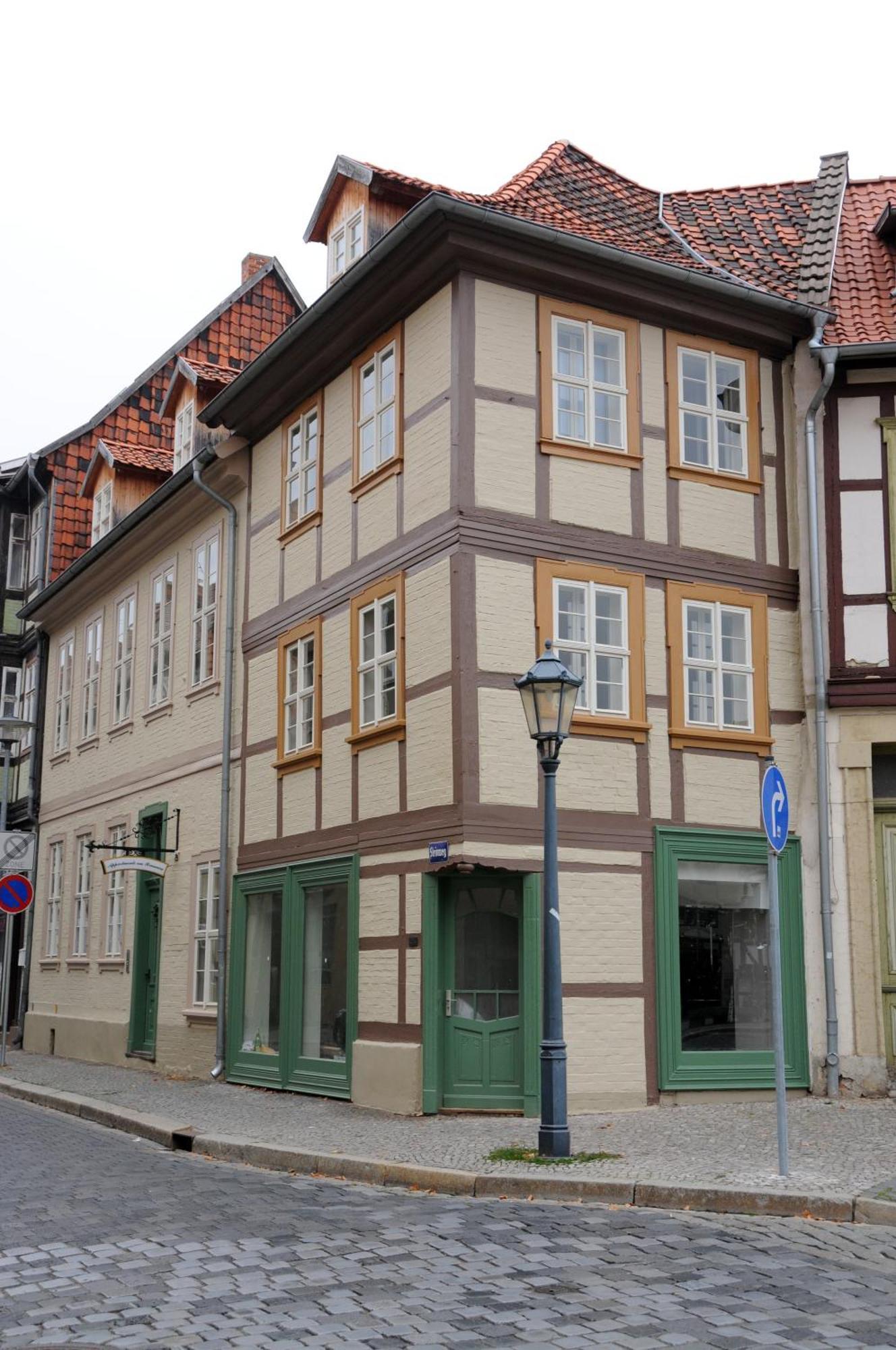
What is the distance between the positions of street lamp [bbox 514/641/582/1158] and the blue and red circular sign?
37.7 ft

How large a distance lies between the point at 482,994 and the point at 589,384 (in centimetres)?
593

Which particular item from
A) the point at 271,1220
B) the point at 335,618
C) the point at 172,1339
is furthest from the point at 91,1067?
the point at 172,1339

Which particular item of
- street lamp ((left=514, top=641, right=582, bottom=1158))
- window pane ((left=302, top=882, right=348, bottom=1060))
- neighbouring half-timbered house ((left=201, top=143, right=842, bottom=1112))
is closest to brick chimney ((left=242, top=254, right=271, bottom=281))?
neighbouring half-timbered house ((left=201, top=143, right=842, bottom=1112))

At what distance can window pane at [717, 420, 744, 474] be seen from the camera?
15906mm

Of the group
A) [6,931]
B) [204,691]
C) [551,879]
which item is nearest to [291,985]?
[204,691]

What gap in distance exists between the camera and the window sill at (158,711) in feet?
71.5

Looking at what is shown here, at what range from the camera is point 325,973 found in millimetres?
16062

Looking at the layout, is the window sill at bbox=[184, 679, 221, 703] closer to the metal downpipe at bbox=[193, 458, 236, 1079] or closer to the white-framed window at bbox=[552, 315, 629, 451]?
the metal downpipe at bbox=[193, 458, 236, 1079]

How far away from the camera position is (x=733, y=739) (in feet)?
50.0

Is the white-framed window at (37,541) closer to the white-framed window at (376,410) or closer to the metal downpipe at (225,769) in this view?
the metal downpipe at (225,769)

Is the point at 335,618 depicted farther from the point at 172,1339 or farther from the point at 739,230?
the point at 172,1339

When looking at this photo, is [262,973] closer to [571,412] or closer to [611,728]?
[611,728]

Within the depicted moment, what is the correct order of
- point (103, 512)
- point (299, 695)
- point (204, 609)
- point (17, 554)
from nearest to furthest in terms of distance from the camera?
point (299, 695) → point (204, 609) → point (103, 512) → point (17, 554)

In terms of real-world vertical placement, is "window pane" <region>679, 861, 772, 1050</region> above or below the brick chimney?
below
